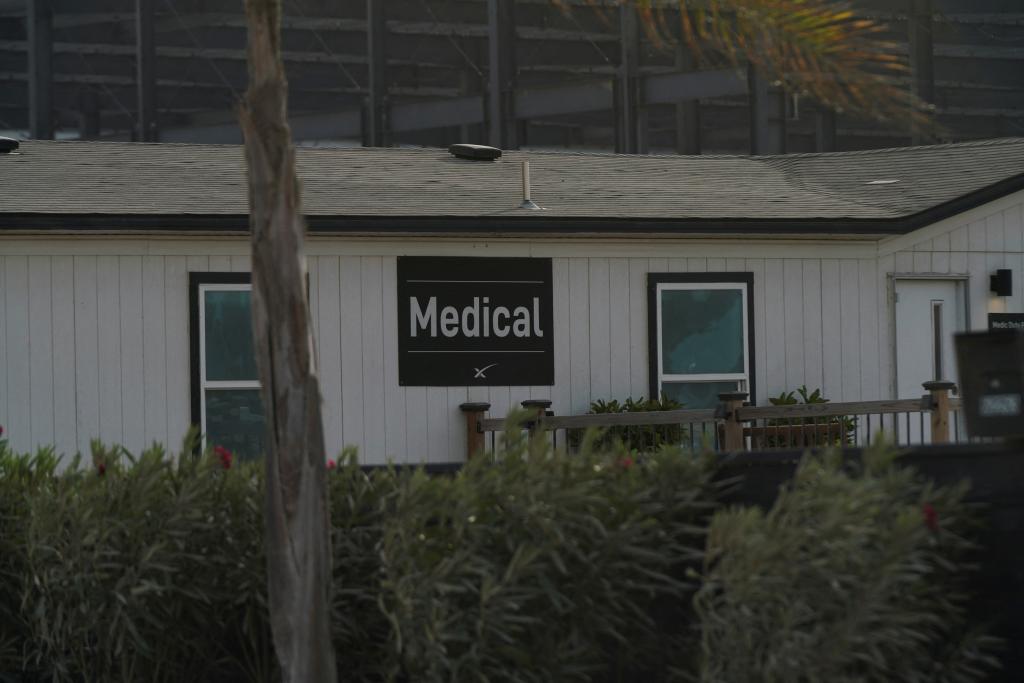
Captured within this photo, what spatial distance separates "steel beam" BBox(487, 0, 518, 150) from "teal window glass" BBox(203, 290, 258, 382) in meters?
17.9

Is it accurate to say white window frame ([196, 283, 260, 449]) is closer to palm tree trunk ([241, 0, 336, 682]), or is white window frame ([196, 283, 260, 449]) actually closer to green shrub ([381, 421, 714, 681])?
palm tree trunk ([241, 0, 336, 682])

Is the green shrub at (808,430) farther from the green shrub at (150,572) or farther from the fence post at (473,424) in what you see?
the green shrub at (150,572)

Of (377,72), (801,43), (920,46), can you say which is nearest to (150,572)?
(801,43)

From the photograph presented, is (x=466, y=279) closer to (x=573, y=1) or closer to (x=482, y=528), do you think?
(x=482, y=528)

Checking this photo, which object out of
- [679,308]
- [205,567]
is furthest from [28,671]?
[679,308]

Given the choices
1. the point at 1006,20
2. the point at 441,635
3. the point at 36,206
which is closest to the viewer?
the point at 441,635

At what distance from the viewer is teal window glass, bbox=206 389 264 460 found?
1275cm

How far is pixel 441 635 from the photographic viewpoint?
6211mm

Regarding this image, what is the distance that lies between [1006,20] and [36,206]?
25.2 meters

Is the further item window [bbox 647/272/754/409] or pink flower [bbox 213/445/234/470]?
window [bbox 647/272/754/409]

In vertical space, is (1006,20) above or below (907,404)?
above

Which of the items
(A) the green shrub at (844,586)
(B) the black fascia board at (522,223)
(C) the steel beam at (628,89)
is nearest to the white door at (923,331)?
(B) the black fascia board at (522,223)

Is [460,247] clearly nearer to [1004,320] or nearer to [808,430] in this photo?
[808,430]

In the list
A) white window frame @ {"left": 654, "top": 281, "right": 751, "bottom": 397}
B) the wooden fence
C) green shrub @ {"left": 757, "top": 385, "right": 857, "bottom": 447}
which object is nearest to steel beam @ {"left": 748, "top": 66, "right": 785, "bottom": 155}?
white window frame @ {"left": 654, "top": 281, "right": 751, "bottom": 397}
